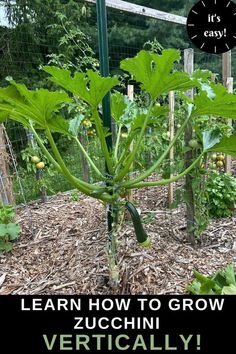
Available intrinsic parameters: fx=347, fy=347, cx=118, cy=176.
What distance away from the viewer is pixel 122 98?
219cm

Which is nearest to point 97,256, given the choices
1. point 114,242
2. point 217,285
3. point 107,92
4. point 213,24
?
point 114,242

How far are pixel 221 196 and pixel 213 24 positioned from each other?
1751mm

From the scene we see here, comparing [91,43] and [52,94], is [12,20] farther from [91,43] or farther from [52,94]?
[52,94]

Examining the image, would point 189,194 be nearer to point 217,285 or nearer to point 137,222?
point 137,222

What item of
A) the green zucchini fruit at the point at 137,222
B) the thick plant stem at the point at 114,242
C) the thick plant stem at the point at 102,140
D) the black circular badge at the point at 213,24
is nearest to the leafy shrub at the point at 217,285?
the green zucchini fruit at the point at 137,222

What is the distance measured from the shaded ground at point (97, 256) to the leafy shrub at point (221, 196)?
10 centimetres

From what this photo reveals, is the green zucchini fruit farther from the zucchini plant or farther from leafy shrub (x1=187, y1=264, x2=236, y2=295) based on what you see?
leafy shrub (x1=187, y1=264, x2=236, y2=295)

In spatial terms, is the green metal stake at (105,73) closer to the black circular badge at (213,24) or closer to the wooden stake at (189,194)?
the wooden stake at (189,194)

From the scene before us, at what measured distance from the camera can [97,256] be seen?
2461mm

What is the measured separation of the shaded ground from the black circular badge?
187 centimetres

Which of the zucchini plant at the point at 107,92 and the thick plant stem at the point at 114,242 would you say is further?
the thick plant stem at the point at 114,242

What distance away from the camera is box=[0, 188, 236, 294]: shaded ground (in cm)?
220

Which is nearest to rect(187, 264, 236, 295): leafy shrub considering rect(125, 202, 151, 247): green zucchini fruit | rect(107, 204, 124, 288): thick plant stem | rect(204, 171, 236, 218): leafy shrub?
rect(125, 202, 151, 247): green zucchini fruit

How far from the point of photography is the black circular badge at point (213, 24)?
11.5 feet
